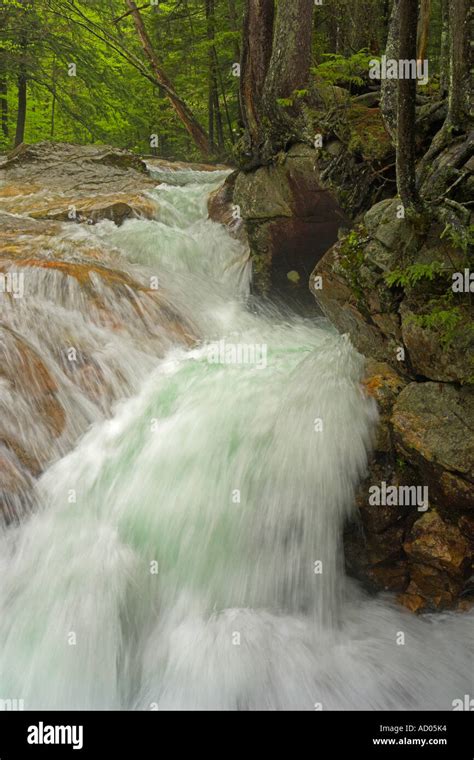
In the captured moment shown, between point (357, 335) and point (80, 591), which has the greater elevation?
point (357, 335)

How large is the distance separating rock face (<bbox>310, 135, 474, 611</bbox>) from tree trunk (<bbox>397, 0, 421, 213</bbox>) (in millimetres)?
249

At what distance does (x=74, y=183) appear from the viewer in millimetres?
12734

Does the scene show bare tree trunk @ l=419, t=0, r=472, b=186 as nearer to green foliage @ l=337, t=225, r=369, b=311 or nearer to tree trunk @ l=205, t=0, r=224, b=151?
green foliage @ l=337, t=225, r=369, b=311

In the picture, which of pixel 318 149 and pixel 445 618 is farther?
pixel 318 149

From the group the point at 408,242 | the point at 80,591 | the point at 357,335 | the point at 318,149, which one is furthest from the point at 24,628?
the point at 318,149

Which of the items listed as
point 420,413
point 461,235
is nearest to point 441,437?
point 420,413

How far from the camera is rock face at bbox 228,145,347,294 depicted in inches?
302

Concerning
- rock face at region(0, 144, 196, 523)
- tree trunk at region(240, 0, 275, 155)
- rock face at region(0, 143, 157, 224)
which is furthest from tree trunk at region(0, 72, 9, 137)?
tree trunk at region(240, 0, 275, 155)

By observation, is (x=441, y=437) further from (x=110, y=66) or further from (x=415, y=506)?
(x=110, y=66)

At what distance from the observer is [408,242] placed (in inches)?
183

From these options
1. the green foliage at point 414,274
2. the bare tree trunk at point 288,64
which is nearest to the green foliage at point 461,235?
the green foliage at point 414,274
